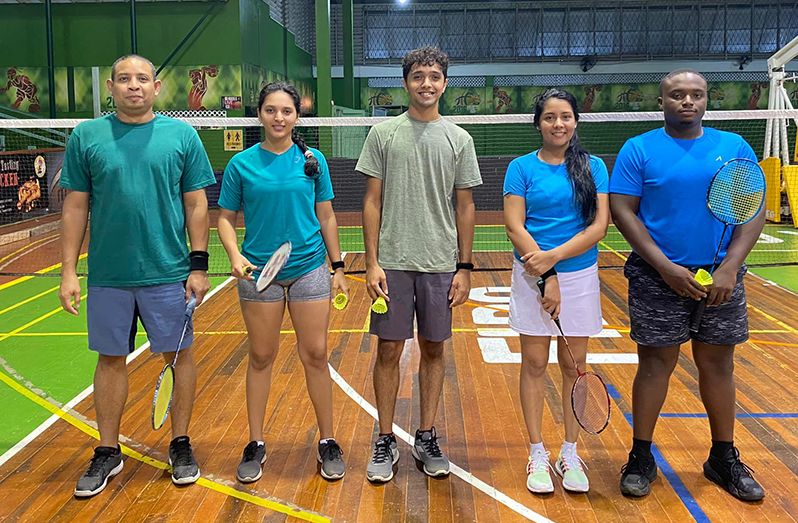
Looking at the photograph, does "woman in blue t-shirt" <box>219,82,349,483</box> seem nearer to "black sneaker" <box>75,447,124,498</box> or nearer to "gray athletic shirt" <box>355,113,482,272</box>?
"gray athletic shirt" <box>355,113,482,272</box>

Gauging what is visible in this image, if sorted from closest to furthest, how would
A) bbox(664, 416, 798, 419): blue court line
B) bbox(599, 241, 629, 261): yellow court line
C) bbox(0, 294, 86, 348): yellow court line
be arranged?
bbox(664, 416, 798, 419): blue court line, bbox(0, 294, 86, 348): yellow court line, bbox(599, 241, 629, 261): yellow court line

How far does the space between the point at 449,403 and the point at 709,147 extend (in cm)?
235

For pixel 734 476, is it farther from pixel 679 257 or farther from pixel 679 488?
pixel 679 257

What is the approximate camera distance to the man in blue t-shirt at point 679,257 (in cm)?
329

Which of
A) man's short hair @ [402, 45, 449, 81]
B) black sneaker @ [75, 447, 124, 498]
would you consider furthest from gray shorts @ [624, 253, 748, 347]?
black sneaker @ [75, 447, 124, 498]

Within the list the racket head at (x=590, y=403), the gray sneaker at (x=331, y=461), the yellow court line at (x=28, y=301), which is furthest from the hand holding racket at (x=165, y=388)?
the yellow court line at (x=28, y=301)

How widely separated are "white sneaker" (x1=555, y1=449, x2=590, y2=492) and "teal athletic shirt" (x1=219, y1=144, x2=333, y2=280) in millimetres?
1578

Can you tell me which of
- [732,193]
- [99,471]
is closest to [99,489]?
[99,471]

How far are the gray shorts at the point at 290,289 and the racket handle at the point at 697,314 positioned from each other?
5.79 feet

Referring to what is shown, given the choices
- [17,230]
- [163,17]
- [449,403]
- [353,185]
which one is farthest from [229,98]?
[449,403]

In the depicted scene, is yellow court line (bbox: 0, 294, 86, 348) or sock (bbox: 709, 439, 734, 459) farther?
yellow court line (bbox: 0, 294, 86, 348)

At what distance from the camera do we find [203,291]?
12.0ft

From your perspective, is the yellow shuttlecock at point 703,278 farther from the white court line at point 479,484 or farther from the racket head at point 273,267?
the racket head at point 273,267

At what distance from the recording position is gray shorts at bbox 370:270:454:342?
3.64 m
